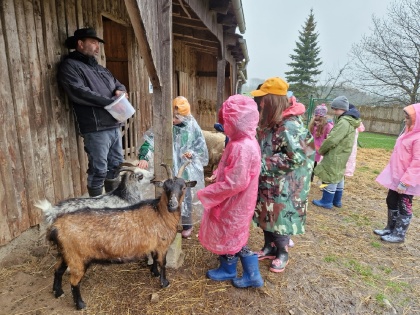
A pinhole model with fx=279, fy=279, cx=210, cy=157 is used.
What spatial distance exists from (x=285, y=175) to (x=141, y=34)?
1.84m

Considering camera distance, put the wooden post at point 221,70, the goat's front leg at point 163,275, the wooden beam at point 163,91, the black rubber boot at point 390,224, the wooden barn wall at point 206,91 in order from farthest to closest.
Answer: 1. the wooden barn wall at point 206,91
2. the wooden post at point 221,70
3. the black rubber boot at point 390,224
4. the goat's front leg at point 163,275
5. the wooden beam at point 163,91

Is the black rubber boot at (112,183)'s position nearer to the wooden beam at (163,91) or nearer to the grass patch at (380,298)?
the wooden beam at (163,91)

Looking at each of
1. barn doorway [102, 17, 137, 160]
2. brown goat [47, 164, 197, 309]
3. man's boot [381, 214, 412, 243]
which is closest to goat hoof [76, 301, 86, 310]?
brown goat [47, 164, 197, 309]

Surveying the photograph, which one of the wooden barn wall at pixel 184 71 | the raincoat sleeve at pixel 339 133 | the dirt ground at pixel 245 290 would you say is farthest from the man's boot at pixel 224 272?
the wooden barn wall at pixel 184 71

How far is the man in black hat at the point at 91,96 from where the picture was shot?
3309mm

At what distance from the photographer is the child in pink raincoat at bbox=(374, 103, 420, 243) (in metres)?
3.60

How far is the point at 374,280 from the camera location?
10.6ft

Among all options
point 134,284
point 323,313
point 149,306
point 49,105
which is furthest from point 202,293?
point 49,105

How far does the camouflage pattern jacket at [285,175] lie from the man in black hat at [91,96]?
72.3 inches

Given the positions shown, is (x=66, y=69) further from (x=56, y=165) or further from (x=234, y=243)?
(x=234, y=243)

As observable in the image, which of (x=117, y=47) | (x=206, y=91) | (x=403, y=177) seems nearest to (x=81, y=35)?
(x=117, y=47)

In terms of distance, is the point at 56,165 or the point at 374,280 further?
the point at 56,165

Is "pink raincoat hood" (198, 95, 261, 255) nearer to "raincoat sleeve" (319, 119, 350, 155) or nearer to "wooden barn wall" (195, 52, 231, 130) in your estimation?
"raincoat sleeve" (319, 119, 350, 155)

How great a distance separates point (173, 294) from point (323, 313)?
145 centimetres
